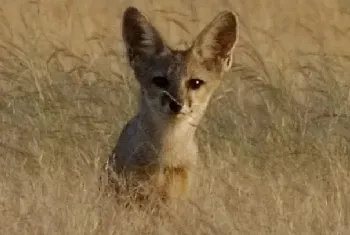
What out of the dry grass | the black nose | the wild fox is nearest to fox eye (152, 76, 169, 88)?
the wild fox

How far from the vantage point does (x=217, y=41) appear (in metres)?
5.25

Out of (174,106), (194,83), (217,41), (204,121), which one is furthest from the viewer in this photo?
(204,121)

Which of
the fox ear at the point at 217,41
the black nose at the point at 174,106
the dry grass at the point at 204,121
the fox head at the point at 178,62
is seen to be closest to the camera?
the dry grass at the point at 204,121

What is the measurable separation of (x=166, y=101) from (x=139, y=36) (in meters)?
0.44

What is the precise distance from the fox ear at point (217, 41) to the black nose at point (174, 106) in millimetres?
374

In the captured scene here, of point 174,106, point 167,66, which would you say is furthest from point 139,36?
point 174,106

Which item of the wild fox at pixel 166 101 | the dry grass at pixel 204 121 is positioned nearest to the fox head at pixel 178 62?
the wild fox at pixel 166 101

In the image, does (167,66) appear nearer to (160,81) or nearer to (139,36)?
(160,81)

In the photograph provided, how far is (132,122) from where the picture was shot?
5262 mm

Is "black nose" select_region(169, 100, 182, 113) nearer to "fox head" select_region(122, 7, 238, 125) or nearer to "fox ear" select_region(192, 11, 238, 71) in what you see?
"fox head" select_region(122, 7, 238, 125)

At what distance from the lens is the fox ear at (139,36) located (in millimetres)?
5238

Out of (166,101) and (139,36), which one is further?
(139,36)

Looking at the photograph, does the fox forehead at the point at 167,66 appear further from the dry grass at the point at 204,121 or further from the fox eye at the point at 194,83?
the dry grass at the point at 204,121

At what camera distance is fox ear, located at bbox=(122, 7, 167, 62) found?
17.2 feet
